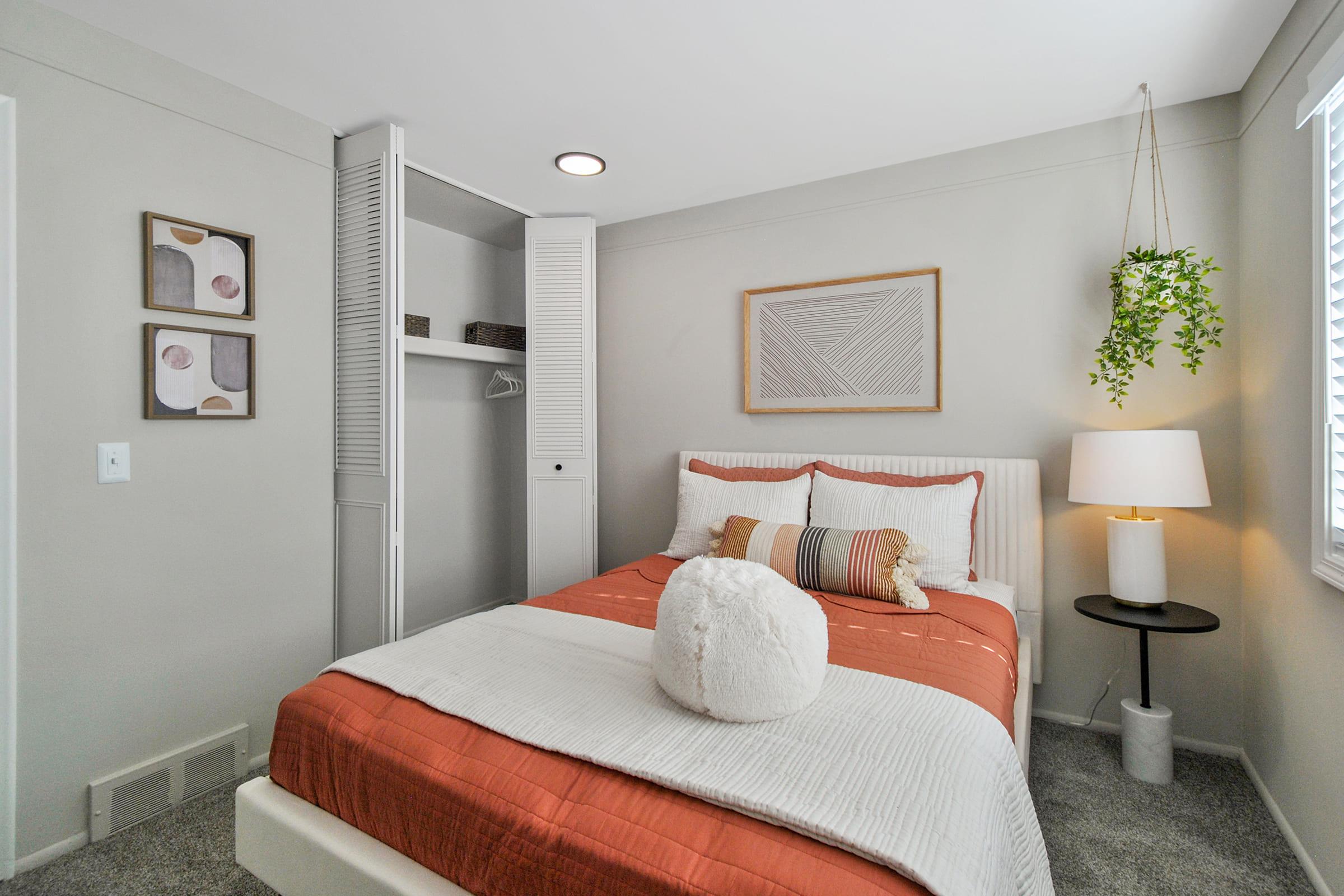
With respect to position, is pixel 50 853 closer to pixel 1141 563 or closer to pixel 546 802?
pixel 546 802

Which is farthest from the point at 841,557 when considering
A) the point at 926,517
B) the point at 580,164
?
the point at 580,164

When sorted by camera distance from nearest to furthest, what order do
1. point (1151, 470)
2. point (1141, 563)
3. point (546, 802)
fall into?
point (546, 802) < point (1151, 470) < point (1141, 563)

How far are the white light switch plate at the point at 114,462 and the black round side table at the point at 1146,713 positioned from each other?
318 centimetres

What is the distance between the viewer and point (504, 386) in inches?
150

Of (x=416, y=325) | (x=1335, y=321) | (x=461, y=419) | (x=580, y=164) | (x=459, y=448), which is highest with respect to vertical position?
(x=580, y=164)

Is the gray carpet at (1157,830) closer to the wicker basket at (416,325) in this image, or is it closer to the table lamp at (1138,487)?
the table lamp at (1138,487)

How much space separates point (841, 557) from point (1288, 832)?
4.76 feet

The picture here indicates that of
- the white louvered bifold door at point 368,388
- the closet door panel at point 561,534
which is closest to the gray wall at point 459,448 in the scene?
the closet door panel at point 561,534

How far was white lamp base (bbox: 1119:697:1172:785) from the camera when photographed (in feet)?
7.09

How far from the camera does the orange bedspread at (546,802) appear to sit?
3.21ft

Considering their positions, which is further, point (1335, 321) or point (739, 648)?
point (1335, 321)

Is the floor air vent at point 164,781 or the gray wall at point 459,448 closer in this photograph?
the floor air vent at point 164,781

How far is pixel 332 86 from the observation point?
7.45 ft

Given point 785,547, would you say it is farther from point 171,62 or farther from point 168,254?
point 171,62
